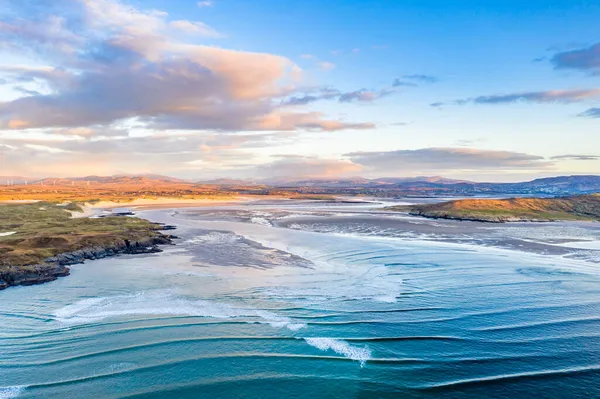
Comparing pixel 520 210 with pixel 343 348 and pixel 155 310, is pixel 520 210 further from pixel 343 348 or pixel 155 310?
pixel 155 310

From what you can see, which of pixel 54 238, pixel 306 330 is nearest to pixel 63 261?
pixel 54 238

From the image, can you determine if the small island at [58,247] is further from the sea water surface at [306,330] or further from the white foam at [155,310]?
the white foam at [155,310]

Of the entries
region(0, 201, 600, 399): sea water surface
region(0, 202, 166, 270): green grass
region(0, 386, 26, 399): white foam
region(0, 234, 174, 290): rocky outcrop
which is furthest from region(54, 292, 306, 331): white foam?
region(0, 202, 166, 270): green grass

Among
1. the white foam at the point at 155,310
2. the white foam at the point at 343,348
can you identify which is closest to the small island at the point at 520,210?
the white foam at the point at 155,310

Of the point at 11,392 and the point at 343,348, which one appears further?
the point at 343,348

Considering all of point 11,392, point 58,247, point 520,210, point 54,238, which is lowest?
point 11,392

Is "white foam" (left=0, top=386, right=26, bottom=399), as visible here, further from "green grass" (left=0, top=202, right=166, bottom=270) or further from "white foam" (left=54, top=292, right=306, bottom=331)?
"green grass" (left=0, top=202, right=166, bottom=270)
